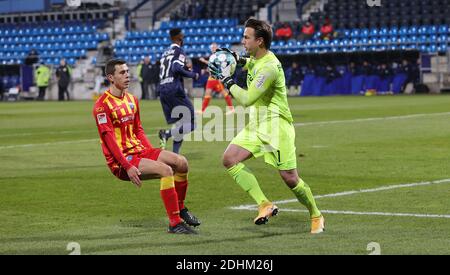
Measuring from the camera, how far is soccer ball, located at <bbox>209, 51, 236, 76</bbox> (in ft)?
33.5

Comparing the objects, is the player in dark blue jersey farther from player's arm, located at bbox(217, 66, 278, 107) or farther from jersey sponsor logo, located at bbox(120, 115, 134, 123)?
player's arm, located at bbox(217, 66, 278, 107)

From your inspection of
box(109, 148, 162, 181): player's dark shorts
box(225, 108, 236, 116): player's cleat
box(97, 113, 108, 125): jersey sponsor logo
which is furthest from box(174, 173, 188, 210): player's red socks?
box(225, 108, 236, 116): player's cleat

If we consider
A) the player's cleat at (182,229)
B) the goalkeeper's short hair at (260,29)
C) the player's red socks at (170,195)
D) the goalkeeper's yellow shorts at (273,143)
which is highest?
the goalkeeper's short hair at (260,29)

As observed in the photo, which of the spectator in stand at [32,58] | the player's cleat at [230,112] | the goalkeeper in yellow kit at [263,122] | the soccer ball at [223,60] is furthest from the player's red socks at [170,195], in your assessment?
the spectator in stand at [32,58]

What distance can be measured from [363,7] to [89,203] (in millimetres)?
41190

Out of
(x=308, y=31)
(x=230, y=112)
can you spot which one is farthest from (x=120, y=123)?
(x=308, y=31)

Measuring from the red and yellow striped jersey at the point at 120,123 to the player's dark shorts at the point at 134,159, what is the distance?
0.04 metres

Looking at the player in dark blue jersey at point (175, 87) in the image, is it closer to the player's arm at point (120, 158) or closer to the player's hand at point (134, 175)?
the player's arm at point (120, 158)

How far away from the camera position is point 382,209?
38.4 feet

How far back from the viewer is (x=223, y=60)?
402 inches

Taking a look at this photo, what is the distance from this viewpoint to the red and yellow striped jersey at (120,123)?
10.2m

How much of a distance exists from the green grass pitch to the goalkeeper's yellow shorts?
0.70 m

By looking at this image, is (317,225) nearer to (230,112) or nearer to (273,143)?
(273,143)
